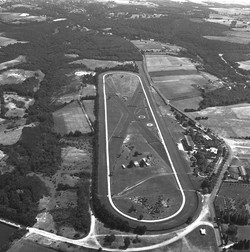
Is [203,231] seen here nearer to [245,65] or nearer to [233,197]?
[233,197]

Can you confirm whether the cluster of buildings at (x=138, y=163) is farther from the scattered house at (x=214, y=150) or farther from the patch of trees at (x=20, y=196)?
the patch of trees at (x=20, y=196)

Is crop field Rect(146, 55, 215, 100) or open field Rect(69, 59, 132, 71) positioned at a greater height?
crop field Rect(146, 55, 215, 100)

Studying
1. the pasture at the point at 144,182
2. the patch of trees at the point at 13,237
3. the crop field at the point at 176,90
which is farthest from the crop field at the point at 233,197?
the crop field at the point at 176,90

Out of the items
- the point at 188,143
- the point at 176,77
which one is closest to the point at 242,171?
the point at 188,143

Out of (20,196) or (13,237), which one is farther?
(20,196)

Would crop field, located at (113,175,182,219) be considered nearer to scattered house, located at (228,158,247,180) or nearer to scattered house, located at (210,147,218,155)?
scattered house, located at (228,158,247,180)

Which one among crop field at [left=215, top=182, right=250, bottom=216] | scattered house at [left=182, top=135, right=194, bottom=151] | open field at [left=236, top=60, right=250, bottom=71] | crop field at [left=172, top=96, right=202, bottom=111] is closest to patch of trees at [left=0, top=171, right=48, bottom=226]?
crop field at [left=215, top=182, right=250, bottom=216]

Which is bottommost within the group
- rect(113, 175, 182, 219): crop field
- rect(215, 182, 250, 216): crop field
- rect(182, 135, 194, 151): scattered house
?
rect(182, 135, 194, 151): scattered house
